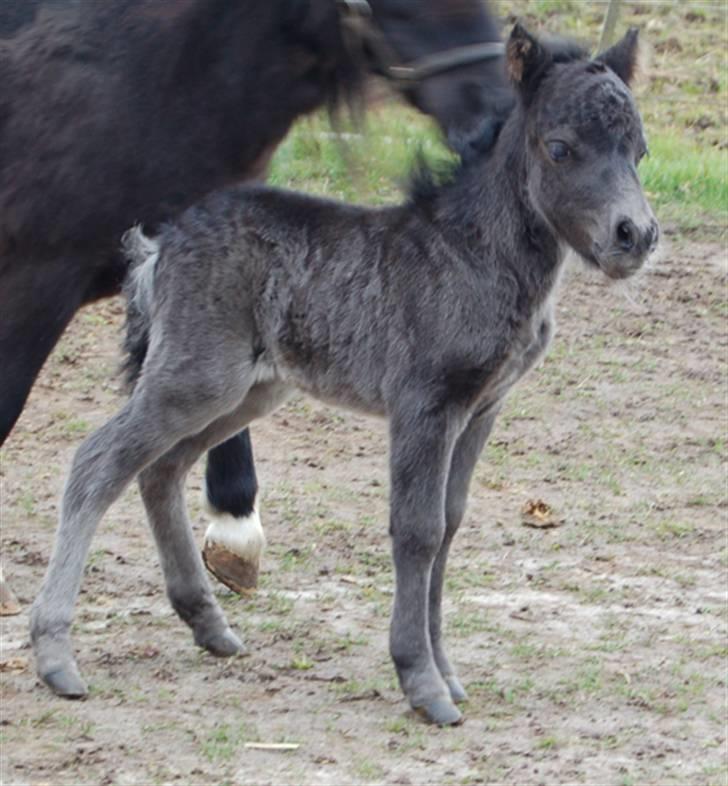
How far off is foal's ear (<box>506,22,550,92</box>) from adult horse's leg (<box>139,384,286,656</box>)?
1.10 meters

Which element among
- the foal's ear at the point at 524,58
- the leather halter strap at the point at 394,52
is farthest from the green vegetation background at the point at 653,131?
the foal's ear at the point at 524,58

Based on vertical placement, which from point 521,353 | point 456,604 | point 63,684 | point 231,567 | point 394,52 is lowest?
point 456,604

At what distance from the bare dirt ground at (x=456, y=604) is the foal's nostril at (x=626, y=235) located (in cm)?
47

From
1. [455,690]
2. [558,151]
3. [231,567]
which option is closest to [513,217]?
[558,151]

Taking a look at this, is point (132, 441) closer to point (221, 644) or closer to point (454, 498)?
point (221, 644)

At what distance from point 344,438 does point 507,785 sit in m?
2.94

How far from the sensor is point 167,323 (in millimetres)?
4652

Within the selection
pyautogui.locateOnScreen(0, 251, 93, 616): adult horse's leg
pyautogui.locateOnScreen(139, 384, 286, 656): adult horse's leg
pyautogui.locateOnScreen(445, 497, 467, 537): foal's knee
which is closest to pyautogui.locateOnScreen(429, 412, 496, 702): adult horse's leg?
pyautogui.locateOnScreen(445, 497, 467, 537): foal's knee

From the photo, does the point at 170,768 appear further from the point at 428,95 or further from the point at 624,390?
the point at 624,390

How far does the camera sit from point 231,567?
5.27 metres

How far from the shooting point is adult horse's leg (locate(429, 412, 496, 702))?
15.0ft

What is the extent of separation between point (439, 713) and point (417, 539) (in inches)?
17.0

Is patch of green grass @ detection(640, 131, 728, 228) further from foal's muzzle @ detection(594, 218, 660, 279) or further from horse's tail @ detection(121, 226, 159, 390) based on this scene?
foal's muzzle @ detection(594, 218, 660, 279)

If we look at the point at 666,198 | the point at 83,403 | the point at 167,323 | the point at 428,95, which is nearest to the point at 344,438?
the point at 83,403
